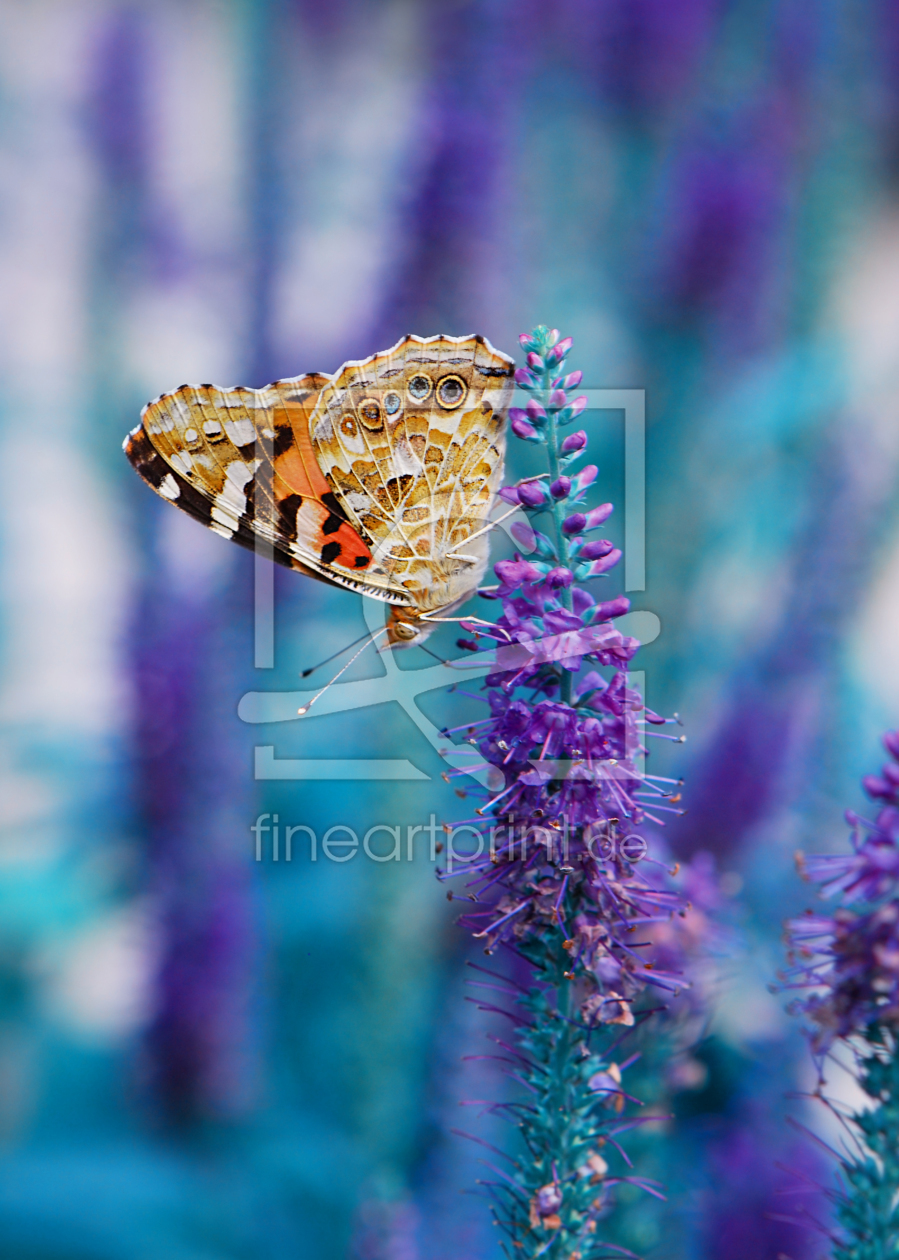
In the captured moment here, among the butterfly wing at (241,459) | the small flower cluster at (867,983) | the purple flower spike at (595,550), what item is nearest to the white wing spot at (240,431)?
the butterfly wing at (241,459)

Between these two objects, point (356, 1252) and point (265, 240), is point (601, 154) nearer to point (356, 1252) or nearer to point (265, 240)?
point (265, 240)

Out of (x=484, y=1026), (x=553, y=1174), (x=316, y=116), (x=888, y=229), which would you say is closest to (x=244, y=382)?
(x=316, y=116)

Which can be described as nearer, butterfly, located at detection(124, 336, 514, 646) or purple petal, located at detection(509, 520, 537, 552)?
purple petal, located at detection(509, 520, 537, 552)

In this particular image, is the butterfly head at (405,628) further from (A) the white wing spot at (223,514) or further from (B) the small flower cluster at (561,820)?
(B) the small flower cluster at (561,820)

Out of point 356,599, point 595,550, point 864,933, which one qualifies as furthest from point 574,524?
point 356,599

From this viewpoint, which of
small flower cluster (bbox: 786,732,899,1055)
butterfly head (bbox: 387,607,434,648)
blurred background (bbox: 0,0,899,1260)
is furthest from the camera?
blurred background (bbox: 0,0,899,1260)

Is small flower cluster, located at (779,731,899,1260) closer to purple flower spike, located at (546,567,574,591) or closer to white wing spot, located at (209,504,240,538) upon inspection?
purple flower spike, located at (546,567,574,591)

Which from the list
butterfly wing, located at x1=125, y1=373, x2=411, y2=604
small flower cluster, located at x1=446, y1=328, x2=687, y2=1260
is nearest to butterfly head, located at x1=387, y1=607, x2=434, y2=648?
butterfly wing, located at x1=125, y1=373, x2=411, y2=604
